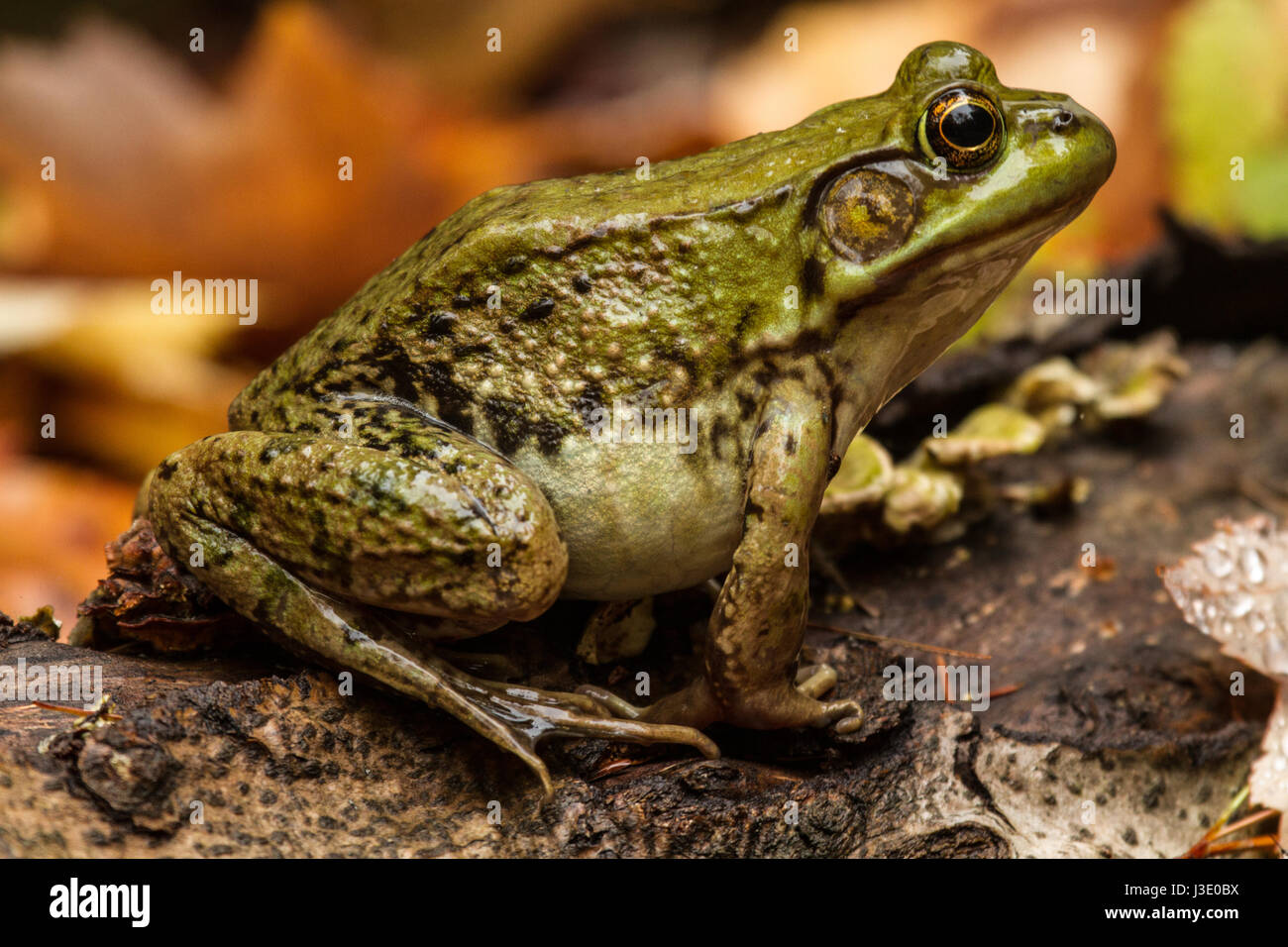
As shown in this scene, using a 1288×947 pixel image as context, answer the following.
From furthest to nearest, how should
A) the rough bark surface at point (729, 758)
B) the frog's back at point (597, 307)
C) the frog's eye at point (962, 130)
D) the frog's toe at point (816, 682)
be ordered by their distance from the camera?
the frog's toe at point (816, 682)
the frog's back at point (597, 307)
the frog's eye at point (962, 130)
the rough bark surface at point (729, 758)

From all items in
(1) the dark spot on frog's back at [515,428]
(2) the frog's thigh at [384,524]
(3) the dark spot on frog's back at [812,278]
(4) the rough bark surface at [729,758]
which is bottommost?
(4) the rough bark surface at [729,758]

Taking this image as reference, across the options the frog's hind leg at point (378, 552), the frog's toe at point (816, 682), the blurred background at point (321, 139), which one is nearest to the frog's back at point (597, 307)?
the frog's hind leg at point (378, 552)

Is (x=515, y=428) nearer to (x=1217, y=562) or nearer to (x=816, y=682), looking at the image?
(x=816, y=682)

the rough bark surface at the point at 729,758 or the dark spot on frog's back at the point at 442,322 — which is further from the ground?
the dark spot on frog's back at the point at 442,322

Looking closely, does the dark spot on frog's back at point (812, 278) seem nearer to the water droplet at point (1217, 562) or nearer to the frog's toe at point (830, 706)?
the frog's toe at point (830, 706)

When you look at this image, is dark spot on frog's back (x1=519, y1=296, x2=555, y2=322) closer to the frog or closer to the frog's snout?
the frog

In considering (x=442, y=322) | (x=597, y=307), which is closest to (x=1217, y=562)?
(x=597, y=307)

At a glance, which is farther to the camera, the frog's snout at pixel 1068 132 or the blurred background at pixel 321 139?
the blurred background at pixel 321 139
